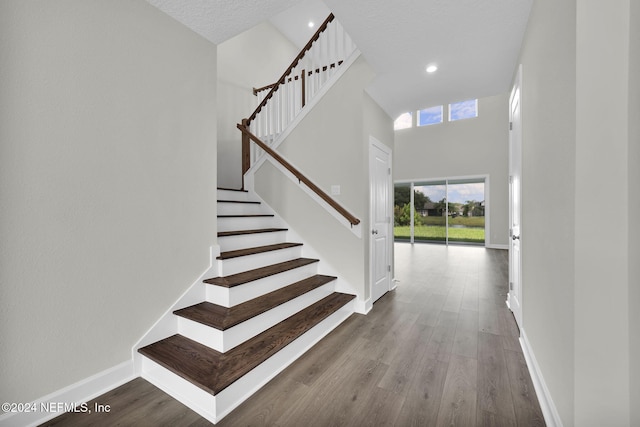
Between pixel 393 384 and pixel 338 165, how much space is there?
224 centimetres

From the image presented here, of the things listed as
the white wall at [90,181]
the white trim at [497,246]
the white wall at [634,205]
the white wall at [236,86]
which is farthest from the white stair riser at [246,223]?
the white trim at [497,246]

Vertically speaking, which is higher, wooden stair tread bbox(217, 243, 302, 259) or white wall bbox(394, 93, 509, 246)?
white wall bbox(394, 93, 509, 246)

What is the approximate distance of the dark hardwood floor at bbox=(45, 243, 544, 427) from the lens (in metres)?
1.53

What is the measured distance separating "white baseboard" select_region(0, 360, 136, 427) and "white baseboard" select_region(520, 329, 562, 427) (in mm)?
2511

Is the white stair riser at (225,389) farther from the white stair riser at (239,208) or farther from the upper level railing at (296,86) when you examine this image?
the upper level railing at (296,86)

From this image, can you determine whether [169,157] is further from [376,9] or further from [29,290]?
[376,9]

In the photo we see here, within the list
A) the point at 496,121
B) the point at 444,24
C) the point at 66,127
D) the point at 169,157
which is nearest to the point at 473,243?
the point at 496,121

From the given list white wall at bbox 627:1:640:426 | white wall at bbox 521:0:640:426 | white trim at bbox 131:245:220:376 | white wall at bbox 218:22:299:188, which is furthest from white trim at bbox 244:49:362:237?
white wall at bbox 627:1:640:426

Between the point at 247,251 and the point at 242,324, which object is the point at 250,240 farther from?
the point at 242,324

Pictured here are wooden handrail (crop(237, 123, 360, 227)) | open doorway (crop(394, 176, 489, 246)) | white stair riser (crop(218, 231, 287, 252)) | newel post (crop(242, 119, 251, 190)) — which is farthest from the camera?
open doorway (crop(394, 176, 489, 246))

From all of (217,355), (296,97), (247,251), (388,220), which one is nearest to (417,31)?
(296,97)

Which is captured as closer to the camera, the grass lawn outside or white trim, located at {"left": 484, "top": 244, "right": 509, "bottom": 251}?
white trim, located at {"left": 484, "top": 244, "right": 509, "bottom": 251}

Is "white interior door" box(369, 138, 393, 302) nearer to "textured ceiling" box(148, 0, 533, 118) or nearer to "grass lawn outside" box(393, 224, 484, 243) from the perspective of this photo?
"textured ceiling" box(148, 0, 533, 118)

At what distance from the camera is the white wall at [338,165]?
3119 millimetres
